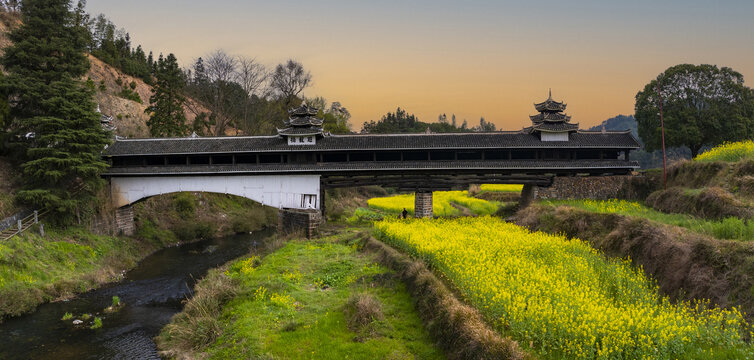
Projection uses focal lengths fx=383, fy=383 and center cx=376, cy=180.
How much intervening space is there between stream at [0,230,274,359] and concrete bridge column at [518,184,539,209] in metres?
22.3

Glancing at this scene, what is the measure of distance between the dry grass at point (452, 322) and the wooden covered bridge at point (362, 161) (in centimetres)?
1433

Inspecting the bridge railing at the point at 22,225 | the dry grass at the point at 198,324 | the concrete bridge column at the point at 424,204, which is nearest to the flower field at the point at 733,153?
the concrete bridge column at the point at 424,204

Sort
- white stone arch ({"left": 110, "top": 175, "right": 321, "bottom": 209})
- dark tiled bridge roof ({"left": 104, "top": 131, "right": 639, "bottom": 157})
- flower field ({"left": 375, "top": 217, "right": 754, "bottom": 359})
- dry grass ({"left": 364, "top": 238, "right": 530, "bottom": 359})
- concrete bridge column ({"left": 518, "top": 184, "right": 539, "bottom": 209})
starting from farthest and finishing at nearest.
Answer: white stone arch ({"left": 110, "top": 175, "right": 321, "bottom": 209}), concrete bridge column ({"left": 518, "top": 184, "right": 539, "bottom": 209}), dark tiled bridge roof ({"left": 104, "top": 131, "right": 639, "bottom": 157}), dry grass ({"left": 364, "top": 238, "right": 530, "bottom": 359}), flower field ({"left": 375, "top": 217, "right": 754, "bottom": 359})

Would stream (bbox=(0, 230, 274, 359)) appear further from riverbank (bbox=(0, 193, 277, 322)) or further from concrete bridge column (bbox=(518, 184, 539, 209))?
concrete bridge column (bbox=(518, 184, 539, 209))

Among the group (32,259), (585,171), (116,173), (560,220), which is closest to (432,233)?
(560,220)

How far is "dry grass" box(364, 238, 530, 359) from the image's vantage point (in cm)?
791

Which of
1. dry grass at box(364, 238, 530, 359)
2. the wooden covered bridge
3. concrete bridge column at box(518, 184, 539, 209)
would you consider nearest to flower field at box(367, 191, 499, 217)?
concrete bridge column at box(518, 184, 539, 209)

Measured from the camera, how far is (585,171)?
28.2 meters

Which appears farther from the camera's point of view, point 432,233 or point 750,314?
point 432,233

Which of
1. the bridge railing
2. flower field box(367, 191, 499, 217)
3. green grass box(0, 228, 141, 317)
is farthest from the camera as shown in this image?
flower field box(367, 191, 499, 217)

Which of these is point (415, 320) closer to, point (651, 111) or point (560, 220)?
point (560, 220)

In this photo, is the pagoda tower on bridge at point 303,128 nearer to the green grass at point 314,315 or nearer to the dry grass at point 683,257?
the green grass at point 314,315

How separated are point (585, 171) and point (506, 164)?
6032 millimetres

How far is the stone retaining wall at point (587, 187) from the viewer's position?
2722 cm
